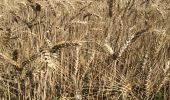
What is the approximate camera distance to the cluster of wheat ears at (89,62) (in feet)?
6.03

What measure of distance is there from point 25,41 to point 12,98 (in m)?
0.90

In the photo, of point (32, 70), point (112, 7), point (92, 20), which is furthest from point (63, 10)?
point (32, 70)

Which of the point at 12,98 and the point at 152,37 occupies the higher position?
the point at 152,37

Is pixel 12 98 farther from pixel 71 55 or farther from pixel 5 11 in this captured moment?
pixel 5 11

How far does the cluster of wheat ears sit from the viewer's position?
6.03 ft

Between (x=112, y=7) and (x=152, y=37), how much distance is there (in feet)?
2.84

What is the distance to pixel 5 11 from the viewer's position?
4.52 m

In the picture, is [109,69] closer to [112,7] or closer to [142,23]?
[112,7]

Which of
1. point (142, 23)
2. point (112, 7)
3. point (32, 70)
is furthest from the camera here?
point (142, 23)

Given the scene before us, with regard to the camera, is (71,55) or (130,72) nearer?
(130,72)

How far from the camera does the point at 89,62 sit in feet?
7.27

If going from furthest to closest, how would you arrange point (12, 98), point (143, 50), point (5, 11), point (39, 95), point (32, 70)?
point (5, 11) → point (143, 50) → point (12, 98) → point (39, 95) → point (32, 70)

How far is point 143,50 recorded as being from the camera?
3100 millimetres

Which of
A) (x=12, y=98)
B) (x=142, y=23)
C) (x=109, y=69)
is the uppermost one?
(x=142, y=23)
